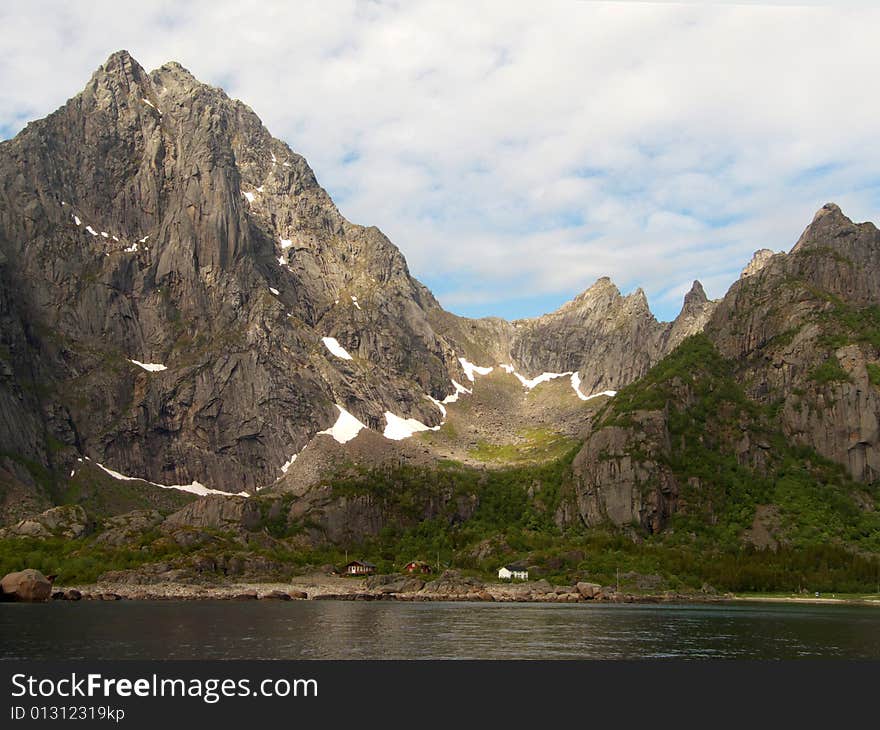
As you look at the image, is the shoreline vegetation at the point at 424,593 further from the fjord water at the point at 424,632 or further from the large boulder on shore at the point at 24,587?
the fjord water at the point at 424,632

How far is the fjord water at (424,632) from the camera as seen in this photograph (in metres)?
78.7

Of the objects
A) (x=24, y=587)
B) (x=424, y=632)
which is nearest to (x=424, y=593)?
(x=24, y=587)

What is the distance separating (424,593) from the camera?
18312 centimetres

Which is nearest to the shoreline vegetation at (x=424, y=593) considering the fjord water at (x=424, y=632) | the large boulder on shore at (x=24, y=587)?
the large boulder on shore at (x=24, y=587)

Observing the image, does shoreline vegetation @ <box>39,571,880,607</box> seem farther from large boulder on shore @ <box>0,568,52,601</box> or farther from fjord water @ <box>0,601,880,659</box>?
fjord water @ <box>0,601,880,659</box>

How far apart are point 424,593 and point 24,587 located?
71523 mm

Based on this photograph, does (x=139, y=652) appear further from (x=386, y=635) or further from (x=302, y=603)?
(x=302, y=603)

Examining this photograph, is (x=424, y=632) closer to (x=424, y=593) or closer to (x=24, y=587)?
(x=24, y=587)

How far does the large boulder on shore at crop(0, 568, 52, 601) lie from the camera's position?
148750 millimetres

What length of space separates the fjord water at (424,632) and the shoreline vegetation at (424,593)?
2166cm

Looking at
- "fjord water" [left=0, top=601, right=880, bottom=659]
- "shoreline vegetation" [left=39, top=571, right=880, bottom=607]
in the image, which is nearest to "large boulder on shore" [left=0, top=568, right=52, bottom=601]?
"fjord water" [left=0, top=601, right=880, bottom=659]

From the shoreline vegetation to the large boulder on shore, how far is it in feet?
35.4

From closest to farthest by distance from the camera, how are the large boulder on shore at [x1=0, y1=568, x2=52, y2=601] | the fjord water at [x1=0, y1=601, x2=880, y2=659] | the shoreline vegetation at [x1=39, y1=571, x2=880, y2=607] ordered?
the fjord water at [x1=0, y1=601, x2=880, y2=659] < the large boulder on shore at [x1=0, y1=568, x2=52, y2=601] < the shoreline vegetation at [x1=39, y1=571, x2=880, y2=607]

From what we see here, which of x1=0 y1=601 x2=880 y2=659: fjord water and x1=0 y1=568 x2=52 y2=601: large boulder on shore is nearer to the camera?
x1=0 y1=601 x2=880 y2=659: fjord water
